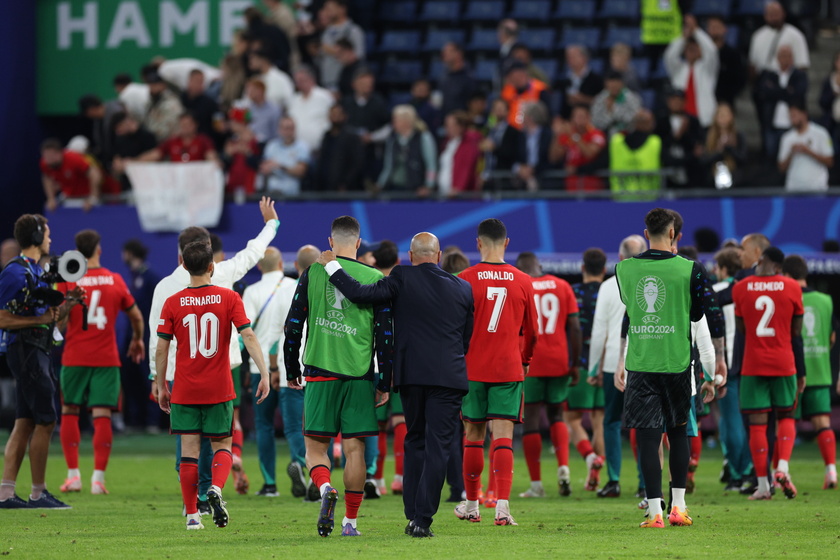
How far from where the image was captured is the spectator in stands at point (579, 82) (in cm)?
1964

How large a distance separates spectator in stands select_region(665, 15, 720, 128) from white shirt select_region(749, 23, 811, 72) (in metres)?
0.68

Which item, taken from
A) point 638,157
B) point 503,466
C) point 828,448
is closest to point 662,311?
point 503,466

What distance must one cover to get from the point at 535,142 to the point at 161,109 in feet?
20.5

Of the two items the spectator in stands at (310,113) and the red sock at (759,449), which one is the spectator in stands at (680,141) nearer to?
the spectator in stands at (310,113)

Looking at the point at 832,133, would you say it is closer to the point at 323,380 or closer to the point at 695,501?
the point at 695,501

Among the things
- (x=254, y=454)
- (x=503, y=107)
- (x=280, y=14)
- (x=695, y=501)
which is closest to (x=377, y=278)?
(x=695, y=501)

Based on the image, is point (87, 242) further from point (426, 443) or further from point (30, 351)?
point (426, 443)

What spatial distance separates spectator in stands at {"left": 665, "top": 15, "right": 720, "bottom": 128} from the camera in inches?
766

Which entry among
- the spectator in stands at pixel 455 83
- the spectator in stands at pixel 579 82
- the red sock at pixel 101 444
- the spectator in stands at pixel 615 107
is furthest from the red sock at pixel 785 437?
the spectator in stands at pixel 455 83

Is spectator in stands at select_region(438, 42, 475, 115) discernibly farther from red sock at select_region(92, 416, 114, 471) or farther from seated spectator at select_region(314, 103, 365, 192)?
red sock at select_region(92, 416, 114, 471)

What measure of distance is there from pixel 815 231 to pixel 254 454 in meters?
7.64

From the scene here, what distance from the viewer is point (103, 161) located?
21500 mm

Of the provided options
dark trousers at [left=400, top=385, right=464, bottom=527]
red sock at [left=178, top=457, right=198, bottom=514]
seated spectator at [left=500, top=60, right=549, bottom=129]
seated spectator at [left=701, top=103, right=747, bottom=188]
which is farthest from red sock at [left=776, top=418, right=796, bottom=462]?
seated spectator at [left=500, top=60, right=549, bottom=129]

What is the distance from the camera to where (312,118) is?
66.8 feet
